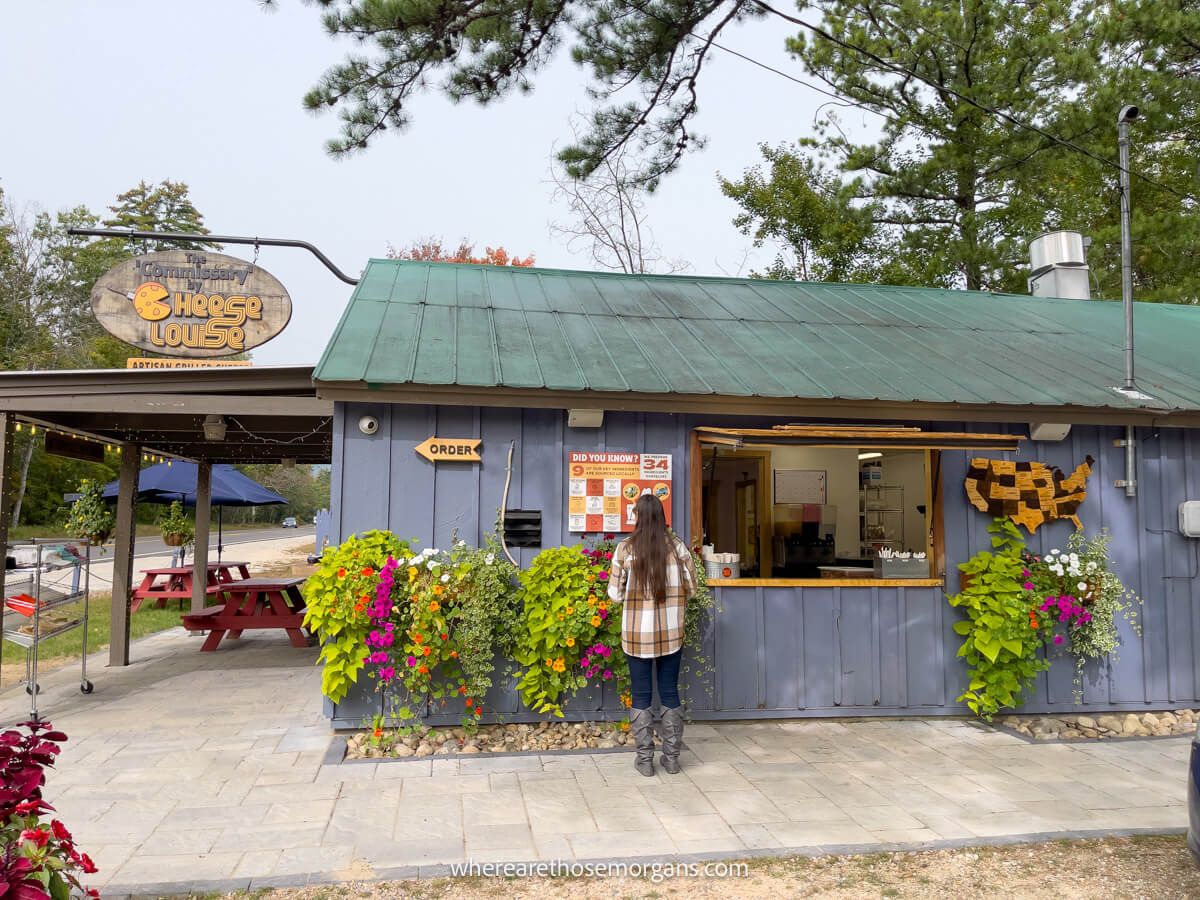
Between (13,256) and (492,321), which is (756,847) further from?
(13,256)

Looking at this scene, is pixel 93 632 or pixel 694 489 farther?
pixel 93 632

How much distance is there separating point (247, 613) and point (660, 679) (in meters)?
6.19

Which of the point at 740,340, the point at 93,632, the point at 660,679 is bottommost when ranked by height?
the point at 93,632

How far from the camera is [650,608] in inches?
191

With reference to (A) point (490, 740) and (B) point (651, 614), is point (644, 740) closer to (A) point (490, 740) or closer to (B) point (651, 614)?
(B) point (651, 614)

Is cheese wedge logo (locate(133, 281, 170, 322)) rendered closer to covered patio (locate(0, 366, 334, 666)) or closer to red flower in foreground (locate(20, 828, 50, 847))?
covered patio (locate(0, 366, 334, 666))

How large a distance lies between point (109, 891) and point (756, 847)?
2.83 meters

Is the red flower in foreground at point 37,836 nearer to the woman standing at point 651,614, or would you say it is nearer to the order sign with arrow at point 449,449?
the woman standing at point 651,614

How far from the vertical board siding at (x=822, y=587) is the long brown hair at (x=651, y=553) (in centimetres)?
114

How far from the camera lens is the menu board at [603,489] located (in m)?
5.90

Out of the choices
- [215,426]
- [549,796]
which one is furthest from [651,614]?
[215,426]

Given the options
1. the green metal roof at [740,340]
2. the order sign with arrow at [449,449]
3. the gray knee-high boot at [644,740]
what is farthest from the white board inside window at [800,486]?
the gray knee-high boot at [644,740]

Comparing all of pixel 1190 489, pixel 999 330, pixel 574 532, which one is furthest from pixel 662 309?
pixel 1190 489

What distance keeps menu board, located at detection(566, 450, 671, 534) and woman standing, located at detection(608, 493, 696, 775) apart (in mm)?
928
